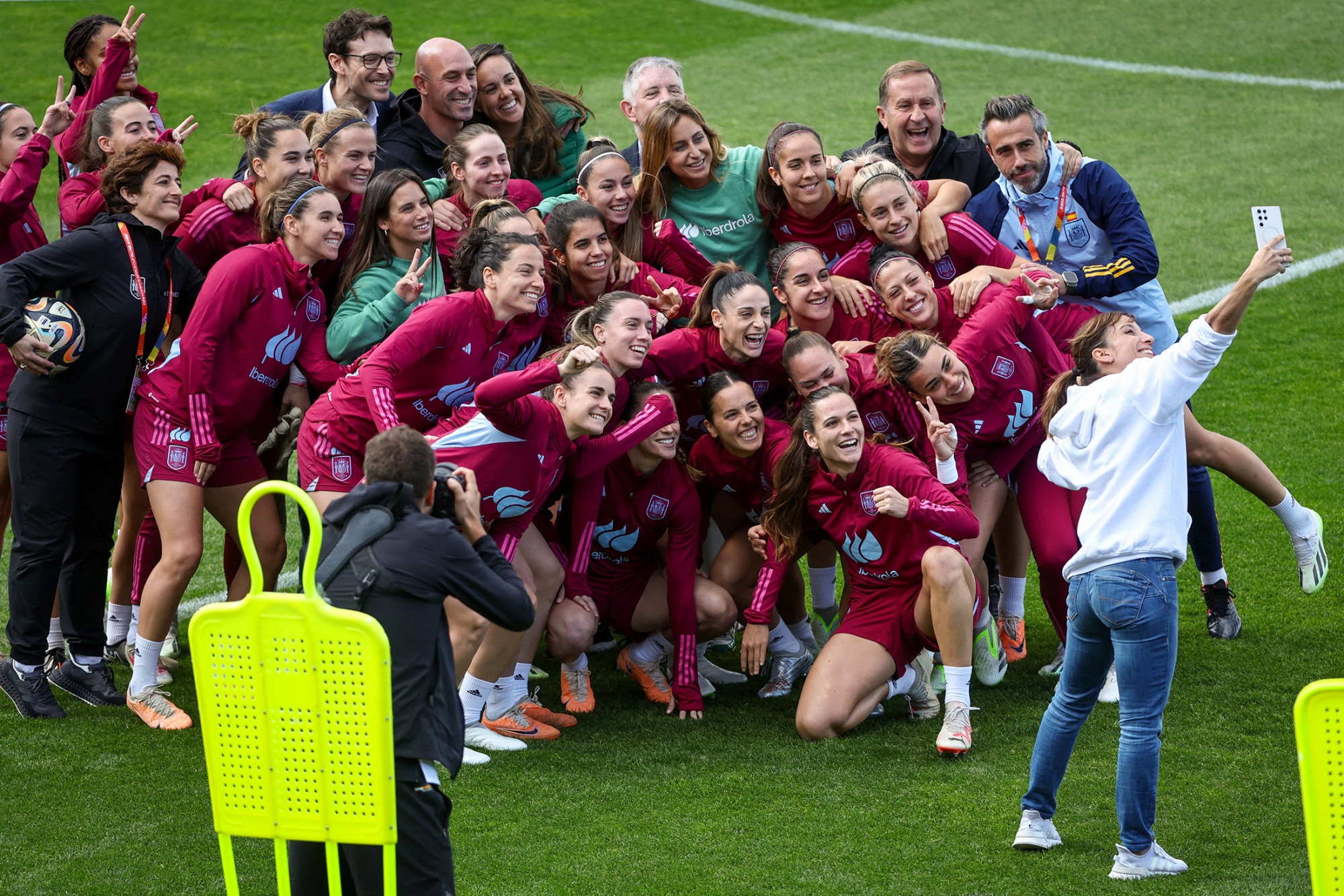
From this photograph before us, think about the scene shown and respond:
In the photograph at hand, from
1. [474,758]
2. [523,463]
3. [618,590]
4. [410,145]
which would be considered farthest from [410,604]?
[410,145]

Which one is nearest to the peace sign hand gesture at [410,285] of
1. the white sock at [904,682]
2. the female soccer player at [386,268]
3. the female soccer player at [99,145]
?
the female soccer player at [386,268]

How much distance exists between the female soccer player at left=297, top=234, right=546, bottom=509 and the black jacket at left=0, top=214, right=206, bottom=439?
0.73 m

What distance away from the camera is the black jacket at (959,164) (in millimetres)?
6465

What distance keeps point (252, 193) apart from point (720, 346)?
2.08 m

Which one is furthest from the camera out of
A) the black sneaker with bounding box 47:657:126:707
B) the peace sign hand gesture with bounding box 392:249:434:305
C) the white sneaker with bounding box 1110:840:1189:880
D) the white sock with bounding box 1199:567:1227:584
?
the white sock with bounding box 1199:567:1227:584

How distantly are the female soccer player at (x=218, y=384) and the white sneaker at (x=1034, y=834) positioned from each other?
10.2 feet

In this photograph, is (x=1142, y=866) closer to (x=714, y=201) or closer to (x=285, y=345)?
(x=714, y=201)

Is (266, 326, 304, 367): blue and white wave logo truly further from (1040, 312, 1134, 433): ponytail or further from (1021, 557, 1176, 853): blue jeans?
(1021, 557, 1176, 853): blue jeans

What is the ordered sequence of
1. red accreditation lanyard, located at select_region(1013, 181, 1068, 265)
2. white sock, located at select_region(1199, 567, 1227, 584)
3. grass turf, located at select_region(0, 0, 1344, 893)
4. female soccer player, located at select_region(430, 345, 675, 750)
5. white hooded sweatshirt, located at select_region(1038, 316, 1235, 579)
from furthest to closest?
white sock, located at select_region(1199, 567, 1227, 584), red accreditation lanyard, located at select_region(1013, 181, 1068, 265), female soccer player, located at select_region(430, 345, 675, 750), grass turf, located at select_region(0, 0, 1344, 893), white hooded sweatshirt, located at select_region(1038, 316, 1235, 579)

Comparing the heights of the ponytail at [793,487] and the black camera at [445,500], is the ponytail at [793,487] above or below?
below

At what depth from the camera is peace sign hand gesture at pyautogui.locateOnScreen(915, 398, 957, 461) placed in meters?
5.32

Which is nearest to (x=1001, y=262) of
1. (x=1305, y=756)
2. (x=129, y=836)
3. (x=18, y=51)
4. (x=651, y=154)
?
(x=651, y=154)

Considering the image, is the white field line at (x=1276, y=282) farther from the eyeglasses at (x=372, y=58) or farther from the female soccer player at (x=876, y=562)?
the eyeglasses at (x=372, y=58)

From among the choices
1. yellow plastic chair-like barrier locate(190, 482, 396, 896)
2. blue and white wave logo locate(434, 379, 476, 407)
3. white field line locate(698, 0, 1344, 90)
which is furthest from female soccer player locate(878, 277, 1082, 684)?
white field line locate(698, 0, 1344, 90)
